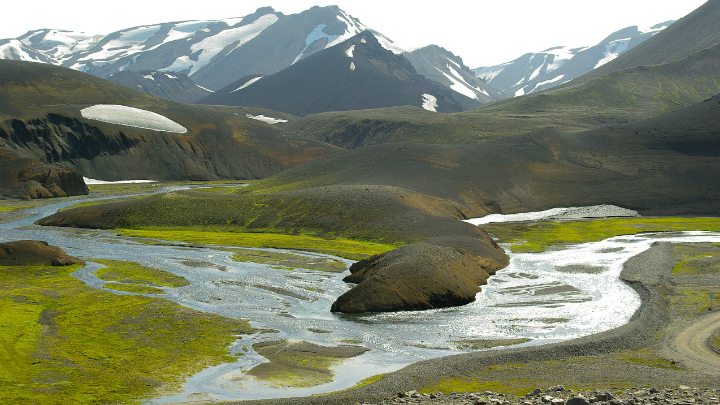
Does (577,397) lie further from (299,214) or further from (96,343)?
(299,214)

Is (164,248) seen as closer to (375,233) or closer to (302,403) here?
(375,233)

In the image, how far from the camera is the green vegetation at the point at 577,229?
93688 mm

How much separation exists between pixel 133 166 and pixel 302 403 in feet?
560

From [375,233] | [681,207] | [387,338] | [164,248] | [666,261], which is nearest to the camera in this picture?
[387,338]

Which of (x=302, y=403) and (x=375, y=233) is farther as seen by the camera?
(x=375, y=233)

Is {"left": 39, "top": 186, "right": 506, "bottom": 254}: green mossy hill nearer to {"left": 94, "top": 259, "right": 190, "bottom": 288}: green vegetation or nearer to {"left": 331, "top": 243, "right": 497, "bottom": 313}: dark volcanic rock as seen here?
{"left": 331, "top": 243, "right": 497, "bottom": 313}: dark volcanic rock

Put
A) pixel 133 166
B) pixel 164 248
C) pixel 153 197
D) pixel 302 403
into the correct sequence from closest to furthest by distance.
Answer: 1. pixel 302 403
2. pixel 164 248
3. pixel 153 197
4. pixel 133 166

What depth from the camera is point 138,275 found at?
2517 inches

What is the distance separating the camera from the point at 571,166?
138750 millimetres

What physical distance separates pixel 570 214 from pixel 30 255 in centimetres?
8463

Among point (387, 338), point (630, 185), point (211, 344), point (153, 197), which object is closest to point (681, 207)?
point (630, 185)

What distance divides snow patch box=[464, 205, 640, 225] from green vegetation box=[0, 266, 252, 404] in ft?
251

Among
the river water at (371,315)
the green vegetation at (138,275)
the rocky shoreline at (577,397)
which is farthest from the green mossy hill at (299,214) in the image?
the rocky shoreline at (577,397)

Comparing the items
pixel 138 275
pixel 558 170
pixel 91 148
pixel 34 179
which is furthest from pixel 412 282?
pixel 91 148
